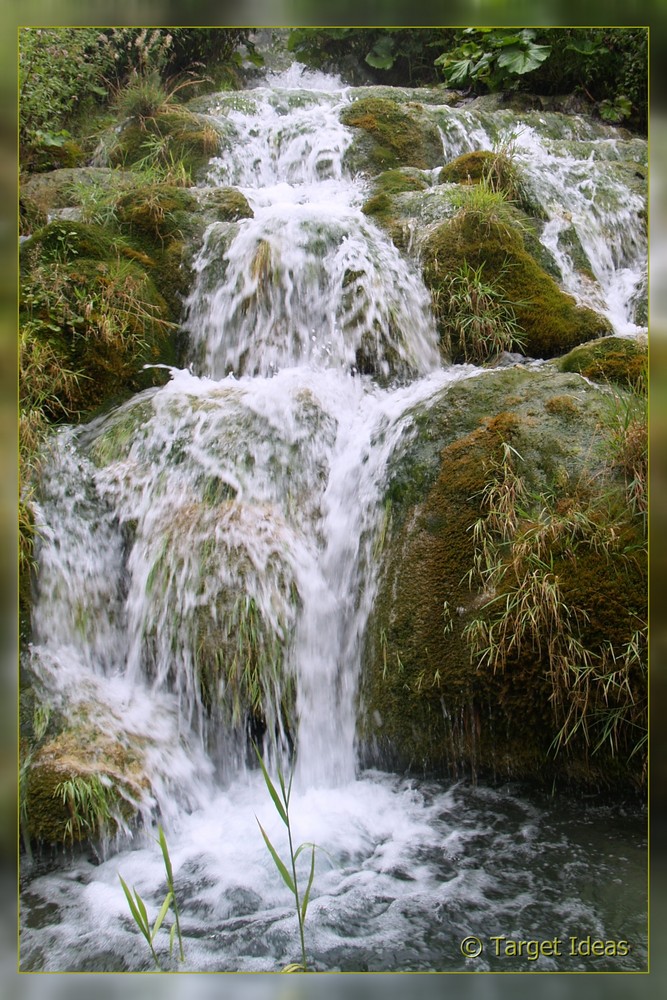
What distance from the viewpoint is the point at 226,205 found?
4.43 metres

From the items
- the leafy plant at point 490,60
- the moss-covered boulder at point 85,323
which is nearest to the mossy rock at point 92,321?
the moss-covered boulder at point 85,323

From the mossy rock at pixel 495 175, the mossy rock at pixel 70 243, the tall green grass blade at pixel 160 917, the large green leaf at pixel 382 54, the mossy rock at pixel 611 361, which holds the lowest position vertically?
the tall green grass blade at pixel 160 917

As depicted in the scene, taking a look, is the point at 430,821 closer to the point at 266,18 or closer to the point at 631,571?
the point at 631,571

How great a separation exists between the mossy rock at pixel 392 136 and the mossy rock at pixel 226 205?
1121mm

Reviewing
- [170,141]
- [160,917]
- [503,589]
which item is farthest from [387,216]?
[160,917]

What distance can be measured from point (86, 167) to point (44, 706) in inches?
136

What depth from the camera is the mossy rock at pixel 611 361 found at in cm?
302

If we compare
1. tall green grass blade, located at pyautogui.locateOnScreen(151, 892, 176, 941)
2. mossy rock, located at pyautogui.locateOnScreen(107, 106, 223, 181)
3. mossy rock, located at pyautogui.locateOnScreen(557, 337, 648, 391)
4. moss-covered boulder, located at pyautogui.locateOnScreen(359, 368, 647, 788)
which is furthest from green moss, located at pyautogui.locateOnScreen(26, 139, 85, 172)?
tall green grass blade, located at pyautogui.locateOnScreen(151, 892, 176, 941)

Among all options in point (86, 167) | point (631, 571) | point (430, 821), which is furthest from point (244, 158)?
point (430, 821)

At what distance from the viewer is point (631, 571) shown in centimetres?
246

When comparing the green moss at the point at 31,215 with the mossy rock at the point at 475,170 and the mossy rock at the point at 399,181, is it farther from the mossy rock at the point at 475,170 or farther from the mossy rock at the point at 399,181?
the mossy rock at the point at 475,170

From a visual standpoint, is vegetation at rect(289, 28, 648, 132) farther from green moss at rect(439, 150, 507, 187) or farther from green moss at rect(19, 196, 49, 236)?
green moss at rect(19, 196, 49, 236)

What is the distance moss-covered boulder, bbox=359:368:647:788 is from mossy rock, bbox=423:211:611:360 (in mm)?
840

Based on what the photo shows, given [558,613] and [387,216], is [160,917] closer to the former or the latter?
[558,613]
